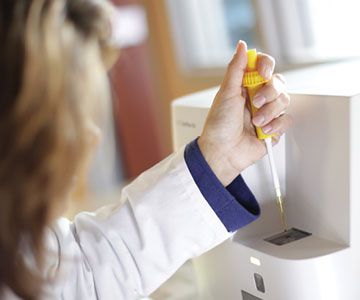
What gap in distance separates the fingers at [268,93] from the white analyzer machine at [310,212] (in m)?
0.03

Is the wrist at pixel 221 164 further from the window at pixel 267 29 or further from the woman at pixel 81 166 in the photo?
the window at pixel 267 29

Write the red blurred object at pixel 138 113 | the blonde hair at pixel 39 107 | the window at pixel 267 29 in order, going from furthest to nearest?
the red blurred object at pixel 138 113 → the window at pixel 267 29 → the blonde hair at pixel 39 107

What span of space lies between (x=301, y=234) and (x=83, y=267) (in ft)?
0.79

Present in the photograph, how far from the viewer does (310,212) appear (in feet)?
2.13

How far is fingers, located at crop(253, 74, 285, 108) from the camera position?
62cm

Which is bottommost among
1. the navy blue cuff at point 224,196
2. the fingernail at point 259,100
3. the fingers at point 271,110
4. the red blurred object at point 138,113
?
the red blurred object at point 138,113

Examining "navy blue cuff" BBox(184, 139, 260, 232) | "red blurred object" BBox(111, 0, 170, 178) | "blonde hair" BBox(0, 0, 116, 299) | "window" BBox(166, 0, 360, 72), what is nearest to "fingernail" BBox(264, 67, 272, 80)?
"navy blue cuff" BBox(184, 139, 260, 232)

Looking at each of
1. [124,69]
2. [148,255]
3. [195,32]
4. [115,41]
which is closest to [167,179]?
[148,255]

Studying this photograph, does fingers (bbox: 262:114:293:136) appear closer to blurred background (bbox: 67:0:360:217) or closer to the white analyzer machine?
the white analyzer machine

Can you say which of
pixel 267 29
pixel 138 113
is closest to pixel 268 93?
pixel 267 29

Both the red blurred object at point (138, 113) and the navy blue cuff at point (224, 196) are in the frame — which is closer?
the navy blue cuff at point (224, 196)

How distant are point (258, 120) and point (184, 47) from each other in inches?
68.5

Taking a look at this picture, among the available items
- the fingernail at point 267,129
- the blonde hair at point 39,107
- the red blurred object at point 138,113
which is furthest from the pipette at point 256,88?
the red blurred object at point 138,113

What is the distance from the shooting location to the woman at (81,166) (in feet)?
1.32
